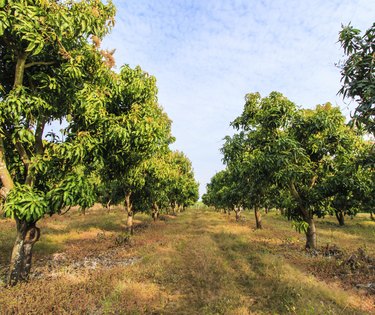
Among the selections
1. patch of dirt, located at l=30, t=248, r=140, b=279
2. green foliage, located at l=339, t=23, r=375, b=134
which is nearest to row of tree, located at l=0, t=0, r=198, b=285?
patch of dirt, located at l=30, t=248, r=140, b=279

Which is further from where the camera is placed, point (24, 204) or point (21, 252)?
point (21, 252)

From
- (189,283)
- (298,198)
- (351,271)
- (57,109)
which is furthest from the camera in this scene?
(298,198)

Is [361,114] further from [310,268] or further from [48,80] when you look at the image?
[310,268]

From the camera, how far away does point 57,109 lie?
9.10m

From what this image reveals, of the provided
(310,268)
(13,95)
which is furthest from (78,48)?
(310,268)

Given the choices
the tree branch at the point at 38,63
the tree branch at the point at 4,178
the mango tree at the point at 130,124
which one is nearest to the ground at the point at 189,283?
the tree branch at the point at 4,178

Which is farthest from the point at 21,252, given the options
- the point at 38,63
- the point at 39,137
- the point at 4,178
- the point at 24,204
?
the point at 38,63

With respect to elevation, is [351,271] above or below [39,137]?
below

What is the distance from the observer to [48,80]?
827 cm

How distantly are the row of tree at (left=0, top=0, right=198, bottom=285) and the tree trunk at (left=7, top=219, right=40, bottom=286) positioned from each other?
3cm

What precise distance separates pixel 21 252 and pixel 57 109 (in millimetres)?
5299

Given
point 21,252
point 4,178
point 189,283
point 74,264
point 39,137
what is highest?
point 39,137

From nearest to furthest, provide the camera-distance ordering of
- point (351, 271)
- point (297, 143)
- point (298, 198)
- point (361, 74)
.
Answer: point (361, 74) → point (351, 271) → point (297, 143) → point (298, 198)

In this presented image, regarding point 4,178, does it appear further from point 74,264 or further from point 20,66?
point 74,264
